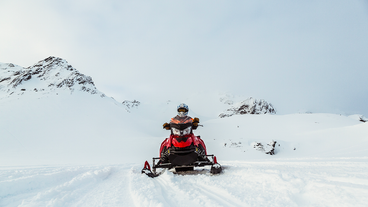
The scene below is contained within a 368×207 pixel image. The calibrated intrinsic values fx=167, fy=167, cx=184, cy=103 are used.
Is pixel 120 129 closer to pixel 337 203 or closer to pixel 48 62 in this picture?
pixel 337 203

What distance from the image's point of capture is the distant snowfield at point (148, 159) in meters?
2.30

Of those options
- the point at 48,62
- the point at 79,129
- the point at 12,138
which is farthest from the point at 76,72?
the point at 12,138

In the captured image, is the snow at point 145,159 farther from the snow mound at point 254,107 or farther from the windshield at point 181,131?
the snow mound at point 254,107

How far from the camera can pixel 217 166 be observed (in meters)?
4.20

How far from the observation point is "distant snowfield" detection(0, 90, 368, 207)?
2.30 meters

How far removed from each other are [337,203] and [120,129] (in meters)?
24.6

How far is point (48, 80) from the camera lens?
109ft

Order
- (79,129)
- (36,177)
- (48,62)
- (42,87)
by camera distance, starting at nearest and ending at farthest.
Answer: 1. (36,177)
2. (79,129)
3. (42,87)
4. (48,62)

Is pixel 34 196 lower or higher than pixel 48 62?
lower

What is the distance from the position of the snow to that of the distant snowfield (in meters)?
0.02

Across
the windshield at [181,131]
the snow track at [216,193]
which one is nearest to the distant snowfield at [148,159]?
the snow track at [216,193]

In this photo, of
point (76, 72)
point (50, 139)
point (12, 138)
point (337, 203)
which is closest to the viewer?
point (337, 203)

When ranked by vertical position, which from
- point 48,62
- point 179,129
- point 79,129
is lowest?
point 179,129

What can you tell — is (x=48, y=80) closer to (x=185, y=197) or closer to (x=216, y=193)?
(x=185, y=197)
